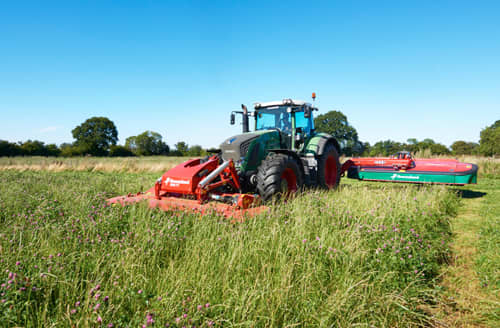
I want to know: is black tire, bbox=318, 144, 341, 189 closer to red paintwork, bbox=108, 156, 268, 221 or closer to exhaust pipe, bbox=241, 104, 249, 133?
Answer: exhaust pipe, bbox=241, 104, 249, 133

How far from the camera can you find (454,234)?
14.6 ft

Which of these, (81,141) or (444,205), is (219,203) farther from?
(81,141)

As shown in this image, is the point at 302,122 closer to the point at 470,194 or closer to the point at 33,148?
the point at 470,194

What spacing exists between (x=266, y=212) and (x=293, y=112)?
3590mm

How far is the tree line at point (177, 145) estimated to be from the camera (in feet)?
111

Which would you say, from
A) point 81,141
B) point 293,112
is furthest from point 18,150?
point 293,112

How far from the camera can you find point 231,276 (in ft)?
7.93

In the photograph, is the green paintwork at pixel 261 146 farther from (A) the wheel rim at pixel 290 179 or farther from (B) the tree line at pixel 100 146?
(B) the tree line at pixel 100 146

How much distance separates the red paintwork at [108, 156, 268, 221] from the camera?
158 inches

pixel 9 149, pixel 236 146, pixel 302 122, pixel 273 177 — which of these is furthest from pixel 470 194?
pixel 9 149

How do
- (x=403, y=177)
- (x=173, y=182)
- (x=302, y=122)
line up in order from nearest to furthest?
(x=173, y=182), (x=302, y=122), (x=403, y=177)

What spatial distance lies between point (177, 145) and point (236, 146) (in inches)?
1971

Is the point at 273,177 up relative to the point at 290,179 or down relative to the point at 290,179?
up

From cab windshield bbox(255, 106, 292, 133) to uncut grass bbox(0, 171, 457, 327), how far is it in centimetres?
373
